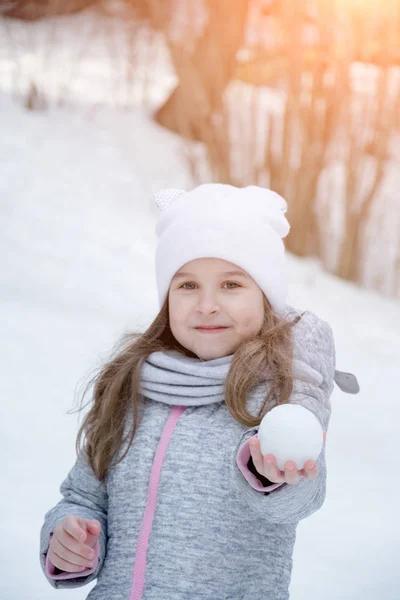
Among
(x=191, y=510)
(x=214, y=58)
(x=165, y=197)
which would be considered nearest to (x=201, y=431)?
(x=191, y=510)

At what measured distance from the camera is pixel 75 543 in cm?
132

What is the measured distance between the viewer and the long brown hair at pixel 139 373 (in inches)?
52.6

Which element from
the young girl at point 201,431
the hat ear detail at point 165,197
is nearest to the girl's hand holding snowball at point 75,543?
the young girl at point 201,431

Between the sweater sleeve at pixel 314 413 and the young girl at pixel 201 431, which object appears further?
the young girl at pixel 201 431

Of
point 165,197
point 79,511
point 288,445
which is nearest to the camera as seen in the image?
point 288,445

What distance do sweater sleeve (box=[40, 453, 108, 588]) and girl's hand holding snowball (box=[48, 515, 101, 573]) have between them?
3cm

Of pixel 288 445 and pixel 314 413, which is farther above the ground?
pixel 288 445

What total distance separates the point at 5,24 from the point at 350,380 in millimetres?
4519

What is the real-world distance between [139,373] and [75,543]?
288 millimetres

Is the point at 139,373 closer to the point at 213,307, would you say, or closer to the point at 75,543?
the point at 213,307

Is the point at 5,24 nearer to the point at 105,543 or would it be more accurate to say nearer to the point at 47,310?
the point at 47,310

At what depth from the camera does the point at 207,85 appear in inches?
153

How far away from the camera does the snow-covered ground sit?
2.11m

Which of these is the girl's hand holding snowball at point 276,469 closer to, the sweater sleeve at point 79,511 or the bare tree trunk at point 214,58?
the sweater sleeve at point 79,511
